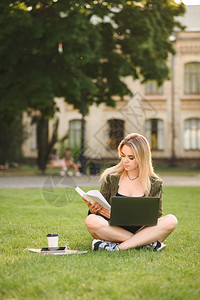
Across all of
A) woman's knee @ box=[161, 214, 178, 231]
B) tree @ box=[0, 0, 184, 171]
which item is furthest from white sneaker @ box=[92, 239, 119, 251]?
tree @ box=[0, 0, 184, 171]

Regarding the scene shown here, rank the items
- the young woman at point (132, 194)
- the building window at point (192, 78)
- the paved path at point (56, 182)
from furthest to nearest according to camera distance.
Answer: the building window at point (192, 78) → the paved path at point (56, 182) → the young woman at point (132, 194)

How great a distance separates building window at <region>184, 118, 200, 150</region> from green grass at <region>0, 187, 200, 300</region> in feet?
78.9

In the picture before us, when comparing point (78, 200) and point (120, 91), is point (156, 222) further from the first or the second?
point (120, 91)

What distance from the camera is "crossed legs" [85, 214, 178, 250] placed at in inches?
192

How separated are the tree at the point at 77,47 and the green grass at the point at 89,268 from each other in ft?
24.7

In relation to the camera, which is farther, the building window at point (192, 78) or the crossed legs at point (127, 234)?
the building window at point (192, 78)

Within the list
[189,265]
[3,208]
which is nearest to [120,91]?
[3,208]

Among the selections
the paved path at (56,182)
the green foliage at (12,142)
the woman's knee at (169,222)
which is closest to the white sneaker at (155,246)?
the woman's knee at (169,222)

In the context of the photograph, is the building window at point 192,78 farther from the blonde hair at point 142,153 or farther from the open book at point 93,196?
the open book at point 93,196

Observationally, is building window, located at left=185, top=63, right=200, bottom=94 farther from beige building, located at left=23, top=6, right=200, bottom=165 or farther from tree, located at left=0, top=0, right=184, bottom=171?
tree, located at left=0, top=0, right=184, bottom=171

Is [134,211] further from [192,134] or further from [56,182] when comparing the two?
[192,134]

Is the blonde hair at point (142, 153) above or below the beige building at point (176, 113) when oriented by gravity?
below

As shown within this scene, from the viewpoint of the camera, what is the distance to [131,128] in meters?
30.2

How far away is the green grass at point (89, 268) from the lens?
129 inches
